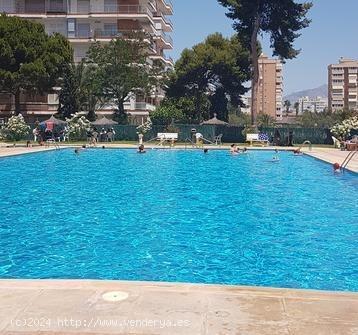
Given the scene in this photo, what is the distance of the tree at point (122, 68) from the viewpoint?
156ft

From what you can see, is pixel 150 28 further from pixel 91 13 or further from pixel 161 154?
pixel 161 154

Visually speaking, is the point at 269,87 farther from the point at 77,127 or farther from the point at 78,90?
the point at 77,127

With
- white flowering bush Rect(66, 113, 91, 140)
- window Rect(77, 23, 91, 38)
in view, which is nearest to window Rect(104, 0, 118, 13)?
window Rect(77, 23, 91, 38)

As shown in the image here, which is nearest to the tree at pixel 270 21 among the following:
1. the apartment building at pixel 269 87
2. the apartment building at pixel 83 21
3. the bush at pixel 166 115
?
the bush at pixel 166 115

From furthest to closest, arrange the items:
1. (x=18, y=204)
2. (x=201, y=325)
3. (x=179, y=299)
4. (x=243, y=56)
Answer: (x=243, y=56)
(x=18, y=204)
(x=179, y=299)
(x=201, y=325)

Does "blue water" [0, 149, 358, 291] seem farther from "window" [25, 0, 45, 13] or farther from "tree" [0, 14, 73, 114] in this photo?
"window" [25, 0, 45, 13]

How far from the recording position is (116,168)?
2294 centimetres

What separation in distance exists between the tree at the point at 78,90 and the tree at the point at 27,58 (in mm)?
1575

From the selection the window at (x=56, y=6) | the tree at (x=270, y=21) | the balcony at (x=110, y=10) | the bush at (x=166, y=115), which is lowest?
the bush at (x=166, y=115)

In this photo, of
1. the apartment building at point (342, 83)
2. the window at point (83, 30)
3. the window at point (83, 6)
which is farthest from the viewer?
the apartment building at point (342, 83)

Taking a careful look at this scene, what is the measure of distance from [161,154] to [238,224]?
2054cm

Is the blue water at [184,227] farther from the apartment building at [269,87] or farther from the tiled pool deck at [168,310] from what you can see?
the apartment building at [269,87]

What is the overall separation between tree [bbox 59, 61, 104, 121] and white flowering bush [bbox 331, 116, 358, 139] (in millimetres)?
21741

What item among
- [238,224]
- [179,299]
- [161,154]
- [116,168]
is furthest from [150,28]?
[179,299]
